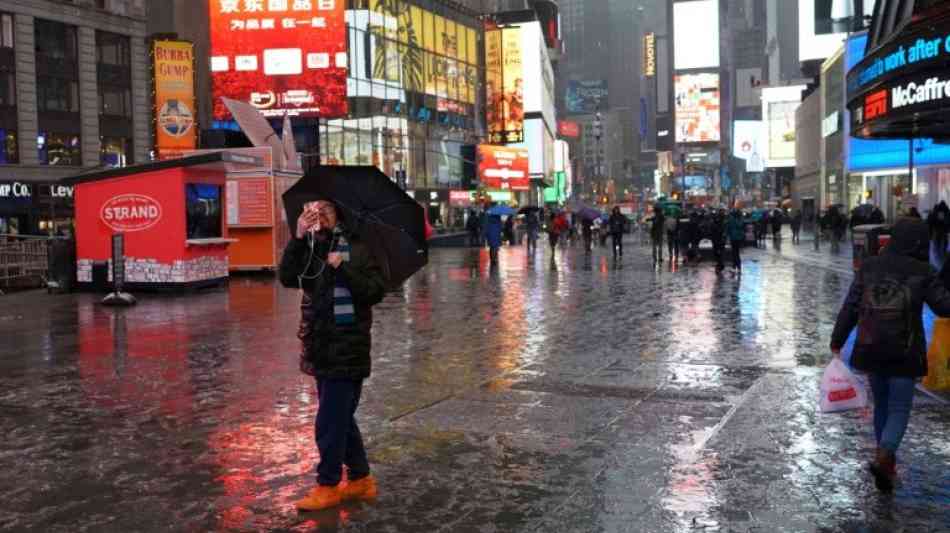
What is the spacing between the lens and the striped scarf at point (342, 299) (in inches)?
212

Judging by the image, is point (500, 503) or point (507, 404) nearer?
point (500, 503)

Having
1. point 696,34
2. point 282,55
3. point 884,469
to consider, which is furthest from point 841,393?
point 696,34

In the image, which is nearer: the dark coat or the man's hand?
the man's hand

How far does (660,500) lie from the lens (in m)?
5.71

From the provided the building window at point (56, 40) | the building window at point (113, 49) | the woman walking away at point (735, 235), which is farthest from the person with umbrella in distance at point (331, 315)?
the building window at point (113, 49)

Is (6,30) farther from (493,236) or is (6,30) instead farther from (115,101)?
(493,236)

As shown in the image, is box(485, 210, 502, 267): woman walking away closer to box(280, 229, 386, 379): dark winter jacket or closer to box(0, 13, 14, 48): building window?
box(280, 229, 386, 379): dark winter jacket

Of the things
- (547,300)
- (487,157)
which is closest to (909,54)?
(547,300)

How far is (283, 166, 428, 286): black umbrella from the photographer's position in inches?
222

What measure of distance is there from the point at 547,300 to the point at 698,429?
10.6m

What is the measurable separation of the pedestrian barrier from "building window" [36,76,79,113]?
26793mm

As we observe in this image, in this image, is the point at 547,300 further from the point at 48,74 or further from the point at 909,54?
the point at 48,74

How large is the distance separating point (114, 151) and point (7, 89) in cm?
649

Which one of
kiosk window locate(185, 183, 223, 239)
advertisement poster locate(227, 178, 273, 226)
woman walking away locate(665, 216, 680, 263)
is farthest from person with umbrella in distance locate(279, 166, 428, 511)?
woman walking away locate(665, 216, 680, 263)
